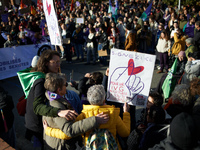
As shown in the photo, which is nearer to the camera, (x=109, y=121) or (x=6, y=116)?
(x=109, y=121)

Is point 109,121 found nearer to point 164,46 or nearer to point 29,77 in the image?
point 29,77

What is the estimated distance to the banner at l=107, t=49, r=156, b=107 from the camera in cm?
266

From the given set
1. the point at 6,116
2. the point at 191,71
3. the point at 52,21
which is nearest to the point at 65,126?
the point at 6,116

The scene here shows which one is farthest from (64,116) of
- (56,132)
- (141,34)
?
(141,34)

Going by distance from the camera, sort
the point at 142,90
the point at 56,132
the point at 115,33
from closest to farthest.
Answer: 1. the point at 56,132
2. the point at 142,90
3. the point at 115,33

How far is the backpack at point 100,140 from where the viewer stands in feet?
6.54

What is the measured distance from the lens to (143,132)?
2209mm

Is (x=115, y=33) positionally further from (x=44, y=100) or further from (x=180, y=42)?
(x=44, y=100)

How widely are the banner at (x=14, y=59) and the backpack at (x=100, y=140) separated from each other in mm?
6542

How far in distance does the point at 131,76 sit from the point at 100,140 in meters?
1.04

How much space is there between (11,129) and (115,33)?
6451 millimetres

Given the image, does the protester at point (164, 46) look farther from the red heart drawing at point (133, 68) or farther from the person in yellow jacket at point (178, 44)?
the red heart drawing at point (133, 68)

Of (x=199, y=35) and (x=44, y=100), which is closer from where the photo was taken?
(x=44, y=100)

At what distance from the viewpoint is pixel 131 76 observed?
2.71m
